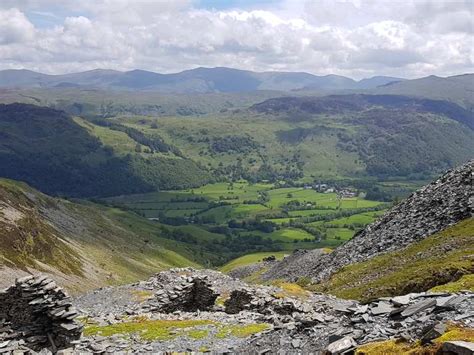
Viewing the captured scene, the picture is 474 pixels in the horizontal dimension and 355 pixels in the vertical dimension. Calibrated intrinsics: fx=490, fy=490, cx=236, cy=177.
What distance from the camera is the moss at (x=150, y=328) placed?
36.7m

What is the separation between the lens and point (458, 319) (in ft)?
71.4

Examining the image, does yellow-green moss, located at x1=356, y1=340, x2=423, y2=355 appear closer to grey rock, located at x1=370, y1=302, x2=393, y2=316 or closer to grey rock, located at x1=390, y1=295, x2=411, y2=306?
grey rock, located at x1=370, y1=302, x2=393, y2=316

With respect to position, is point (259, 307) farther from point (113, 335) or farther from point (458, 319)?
point (458, 319)

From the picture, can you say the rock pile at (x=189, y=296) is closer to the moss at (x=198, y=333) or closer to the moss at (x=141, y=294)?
the moss at (x=141, y=294)

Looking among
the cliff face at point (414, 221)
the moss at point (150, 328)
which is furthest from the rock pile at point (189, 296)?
the cliff face at point (414, 221)

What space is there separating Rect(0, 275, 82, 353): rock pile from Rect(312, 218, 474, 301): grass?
109 ft

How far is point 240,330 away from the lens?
122 feet

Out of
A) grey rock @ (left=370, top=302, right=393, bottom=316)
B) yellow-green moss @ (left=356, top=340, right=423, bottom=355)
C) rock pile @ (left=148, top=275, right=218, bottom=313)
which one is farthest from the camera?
rock pile @ (left=148, top=275, right=218, bottom=313)

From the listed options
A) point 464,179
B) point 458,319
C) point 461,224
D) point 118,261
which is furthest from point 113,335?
point 118,261

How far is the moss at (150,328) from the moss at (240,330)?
2.44 meters

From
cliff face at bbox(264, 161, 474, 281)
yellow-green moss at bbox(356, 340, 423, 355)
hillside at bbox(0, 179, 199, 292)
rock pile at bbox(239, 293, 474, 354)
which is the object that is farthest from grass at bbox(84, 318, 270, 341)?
hillside at bbox(0, 179, 199, 292)

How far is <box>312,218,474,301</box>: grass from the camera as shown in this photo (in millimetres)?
54500

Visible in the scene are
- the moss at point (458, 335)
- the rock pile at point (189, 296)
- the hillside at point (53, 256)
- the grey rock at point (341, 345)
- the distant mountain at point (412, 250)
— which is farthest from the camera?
the hillside at point (53, 256)

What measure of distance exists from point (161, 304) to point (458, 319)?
109ft
